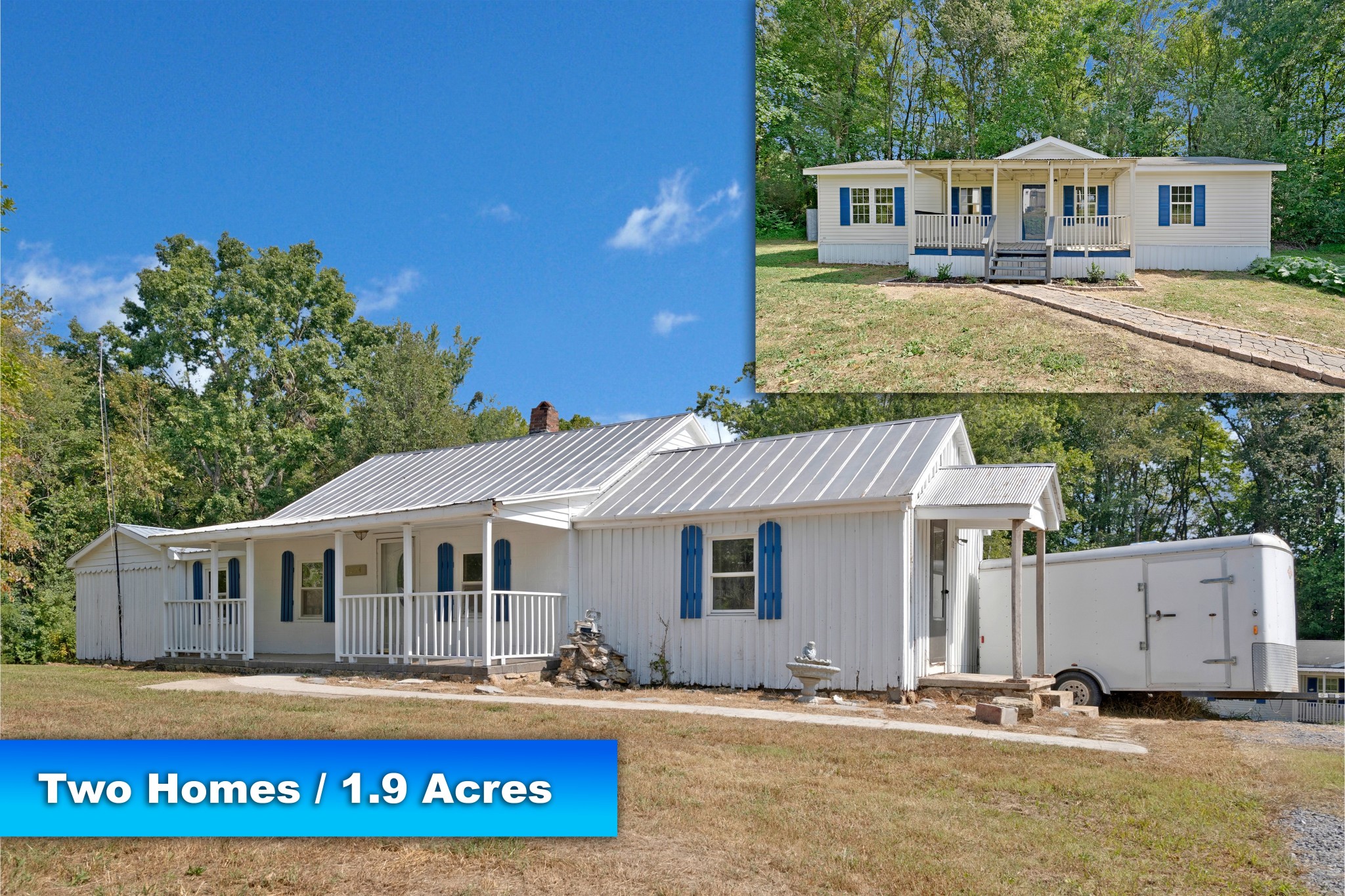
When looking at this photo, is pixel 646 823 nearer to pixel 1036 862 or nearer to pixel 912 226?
pixel 1036 862

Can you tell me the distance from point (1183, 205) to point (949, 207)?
2857 millimetres

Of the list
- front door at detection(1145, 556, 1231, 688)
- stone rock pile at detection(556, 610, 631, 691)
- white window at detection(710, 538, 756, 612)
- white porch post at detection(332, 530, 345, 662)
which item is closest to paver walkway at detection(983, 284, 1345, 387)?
front door at detection(1145, 556, 1231, 688)

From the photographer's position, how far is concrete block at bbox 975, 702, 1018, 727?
11.5 meters

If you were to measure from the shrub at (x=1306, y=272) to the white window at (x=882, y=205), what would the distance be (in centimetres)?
448

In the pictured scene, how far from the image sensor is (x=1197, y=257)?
43.0ft

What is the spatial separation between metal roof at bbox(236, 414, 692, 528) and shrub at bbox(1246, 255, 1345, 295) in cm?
980

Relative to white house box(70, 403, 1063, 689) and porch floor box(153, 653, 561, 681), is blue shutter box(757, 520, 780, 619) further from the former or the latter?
porch floor box(153, 653, 561, 681)

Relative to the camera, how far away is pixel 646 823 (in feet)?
20.9

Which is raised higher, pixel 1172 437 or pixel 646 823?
pixel 1172 437

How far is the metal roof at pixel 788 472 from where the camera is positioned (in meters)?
14.4

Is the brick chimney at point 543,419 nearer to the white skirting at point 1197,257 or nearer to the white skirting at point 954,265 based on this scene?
the white skirting at point 954,265

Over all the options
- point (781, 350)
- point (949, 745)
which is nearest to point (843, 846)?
point (949, 745)

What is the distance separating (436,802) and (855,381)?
663 centimetres

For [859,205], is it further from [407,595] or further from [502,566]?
[407,595]
